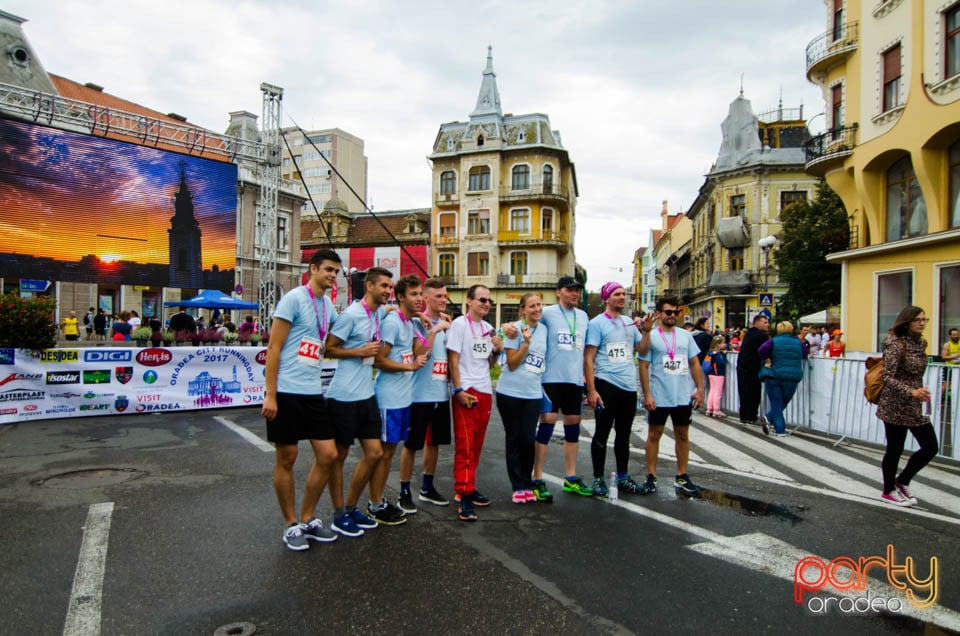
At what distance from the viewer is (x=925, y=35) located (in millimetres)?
16281

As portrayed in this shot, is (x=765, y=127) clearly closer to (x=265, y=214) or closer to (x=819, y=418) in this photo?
(x=265, y=214)

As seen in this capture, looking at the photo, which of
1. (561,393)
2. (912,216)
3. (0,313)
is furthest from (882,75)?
(0,313)

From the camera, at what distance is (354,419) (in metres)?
4.56

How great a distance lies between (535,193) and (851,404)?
43.6m

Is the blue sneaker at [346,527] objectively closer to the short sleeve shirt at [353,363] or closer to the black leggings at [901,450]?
the short sleeve shirt at [353,363]

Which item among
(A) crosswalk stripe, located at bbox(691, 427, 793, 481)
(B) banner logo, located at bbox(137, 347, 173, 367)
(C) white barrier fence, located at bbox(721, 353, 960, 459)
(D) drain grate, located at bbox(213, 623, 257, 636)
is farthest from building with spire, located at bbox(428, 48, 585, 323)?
(D) drain grate, located at bbox(213, 623, 257, 636)

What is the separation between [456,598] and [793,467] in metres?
5.46

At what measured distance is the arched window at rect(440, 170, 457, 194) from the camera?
2133 inches

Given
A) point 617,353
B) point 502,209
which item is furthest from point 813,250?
point 617,353

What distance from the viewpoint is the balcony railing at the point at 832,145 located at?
19734 millimetres

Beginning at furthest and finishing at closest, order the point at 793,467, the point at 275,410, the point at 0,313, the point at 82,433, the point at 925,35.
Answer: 1. the point at 925,35
2. the point at 0,313
3. the point at 82,433
4. the point at 793,467
5. the point at 275,410

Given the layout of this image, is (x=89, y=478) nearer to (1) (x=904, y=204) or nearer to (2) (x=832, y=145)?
(1) (x=904, y=204)

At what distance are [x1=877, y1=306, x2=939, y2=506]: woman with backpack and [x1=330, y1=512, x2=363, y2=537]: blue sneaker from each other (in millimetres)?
4957

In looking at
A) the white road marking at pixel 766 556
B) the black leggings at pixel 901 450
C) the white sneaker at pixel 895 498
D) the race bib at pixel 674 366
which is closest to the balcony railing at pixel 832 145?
the black leggings at pixel 901 450
